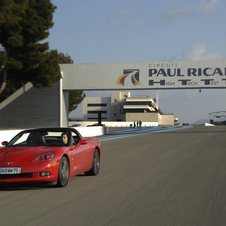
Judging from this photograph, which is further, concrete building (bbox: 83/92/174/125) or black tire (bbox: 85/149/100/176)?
concrete building (bbox: 83/92/174/125)

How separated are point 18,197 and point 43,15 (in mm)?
31482

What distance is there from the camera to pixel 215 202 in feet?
18.1

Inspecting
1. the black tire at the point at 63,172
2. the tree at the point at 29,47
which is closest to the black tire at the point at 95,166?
the black tire at the point at 63,172

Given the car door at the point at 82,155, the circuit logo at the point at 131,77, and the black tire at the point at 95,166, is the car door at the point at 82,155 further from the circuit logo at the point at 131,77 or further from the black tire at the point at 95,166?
the circuit logo at the point at 131,77

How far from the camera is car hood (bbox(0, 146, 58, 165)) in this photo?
6.32 meters

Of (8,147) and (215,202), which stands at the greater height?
(8,147)

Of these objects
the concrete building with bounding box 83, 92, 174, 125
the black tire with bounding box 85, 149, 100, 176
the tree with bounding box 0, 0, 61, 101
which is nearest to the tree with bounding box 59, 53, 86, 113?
the tree with bounding box 0, 0, 61, 101

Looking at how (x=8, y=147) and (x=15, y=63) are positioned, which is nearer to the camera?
(x=8, y=147)

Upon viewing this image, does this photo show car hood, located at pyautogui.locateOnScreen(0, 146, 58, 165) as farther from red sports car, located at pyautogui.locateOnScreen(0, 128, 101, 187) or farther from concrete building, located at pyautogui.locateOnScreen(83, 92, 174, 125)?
concrete building, located at pyautogui.locateOnScreen(83, 92, 174, 125)

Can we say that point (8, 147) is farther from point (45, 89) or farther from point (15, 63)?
point (45, 89)

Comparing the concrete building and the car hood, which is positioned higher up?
the concrete building

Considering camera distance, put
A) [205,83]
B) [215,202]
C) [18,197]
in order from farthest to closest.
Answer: [205,83]
[18,197]
[215,202]

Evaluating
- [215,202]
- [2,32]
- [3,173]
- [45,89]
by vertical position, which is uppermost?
[2,32]

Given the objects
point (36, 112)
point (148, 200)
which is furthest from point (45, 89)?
point (148, 200)
